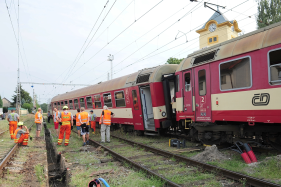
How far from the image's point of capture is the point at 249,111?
6.03 meters

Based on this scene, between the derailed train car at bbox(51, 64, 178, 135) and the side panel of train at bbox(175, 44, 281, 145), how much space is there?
1.57 meters

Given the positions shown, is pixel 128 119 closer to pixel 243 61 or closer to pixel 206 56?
pixel 206 56

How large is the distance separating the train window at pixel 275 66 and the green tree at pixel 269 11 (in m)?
21.3

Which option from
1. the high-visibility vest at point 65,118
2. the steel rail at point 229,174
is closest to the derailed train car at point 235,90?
the steel rail at point 229,174

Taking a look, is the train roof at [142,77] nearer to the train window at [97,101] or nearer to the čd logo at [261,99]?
the train window at [97,101]

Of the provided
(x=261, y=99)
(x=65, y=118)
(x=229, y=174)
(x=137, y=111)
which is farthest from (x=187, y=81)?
(x=65, y=118)

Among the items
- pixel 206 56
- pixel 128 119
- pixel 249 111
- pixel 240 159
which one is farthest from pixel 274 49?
pixel 128 119

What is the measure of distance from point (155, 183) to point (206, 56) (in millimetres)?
4667

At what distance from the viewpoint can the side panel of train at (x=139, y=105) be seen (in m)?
10.3

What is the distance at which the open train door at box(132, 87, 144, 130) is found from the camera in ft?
36.6

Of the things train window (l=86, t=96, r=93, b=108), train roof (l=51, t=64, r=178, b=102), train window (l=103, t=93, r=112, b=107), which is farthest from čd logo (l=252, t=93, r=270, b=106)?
train window (l=86, t=96, r=93, b=108)

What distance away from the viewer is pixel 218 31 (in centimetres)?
2945

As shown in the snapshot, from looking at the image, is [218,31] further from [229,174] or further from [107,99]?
[229,174]

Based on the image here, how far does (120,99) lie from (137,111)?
2.05 metres
